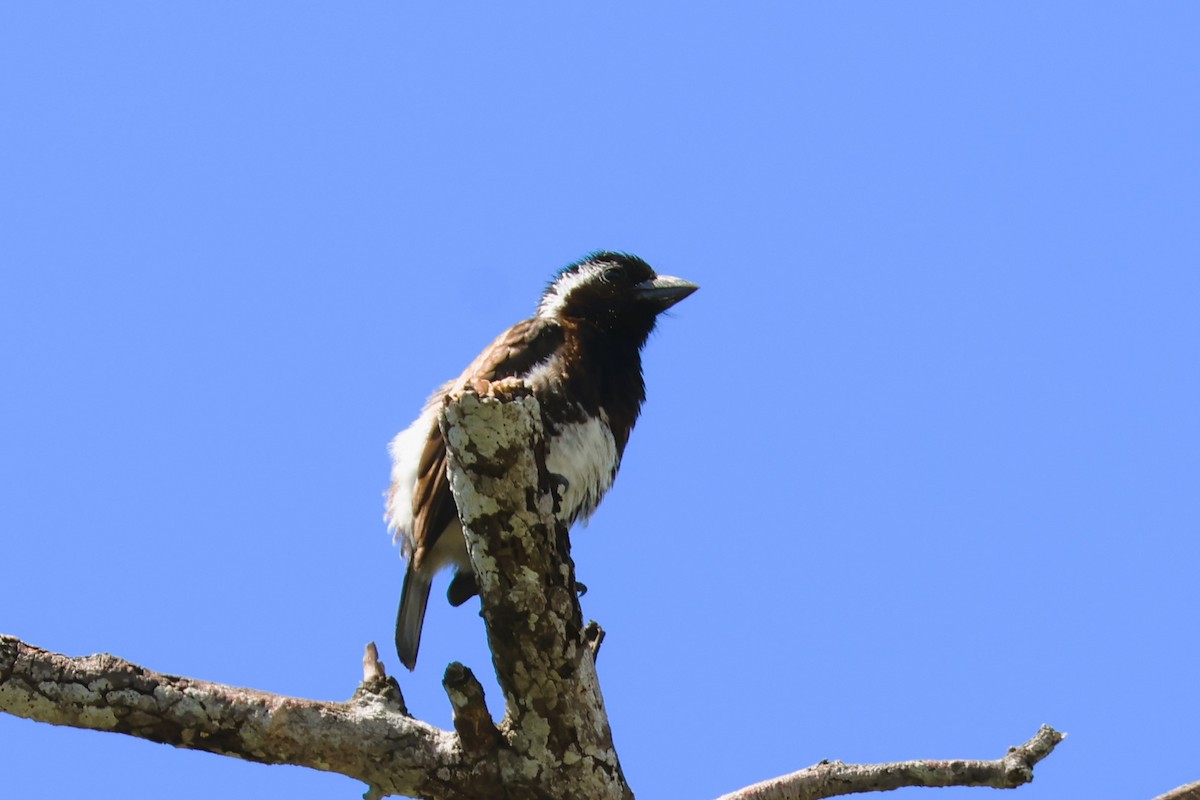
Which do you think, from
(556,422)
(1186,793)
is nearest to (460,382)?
(556,422)

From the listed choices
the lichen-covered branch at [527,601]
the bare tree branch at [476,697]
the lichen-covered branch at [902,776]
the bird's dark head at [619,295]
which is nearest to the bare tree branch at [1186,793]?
the bare tree branch at [476,697]

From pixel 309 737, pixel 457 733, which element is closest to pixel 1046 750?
pixel 457 733

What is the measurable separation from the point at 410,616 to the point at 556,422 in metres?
0.92

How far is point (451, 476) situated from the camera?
3.31 m

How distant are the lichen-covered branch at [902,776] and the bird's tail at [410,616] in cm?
150

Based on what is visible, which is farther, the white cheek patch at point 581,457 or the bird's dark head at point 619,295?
the bird's dark head at point 619,295

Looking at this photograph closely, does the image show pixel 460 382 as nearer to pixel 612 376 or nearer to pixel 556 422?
pixel 556 422

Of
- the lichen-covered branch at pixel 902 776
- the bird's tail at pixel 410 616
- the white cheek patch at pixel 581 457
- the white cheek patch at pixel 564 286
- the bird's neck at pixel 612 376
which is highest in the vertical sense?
the white cheek patch at pixel 564 286

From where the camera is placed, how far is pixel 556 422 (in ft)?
16.7

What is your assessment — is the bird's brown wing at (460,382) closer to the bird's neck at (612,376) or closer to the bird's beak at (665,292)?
the bird's neck at (612,376)

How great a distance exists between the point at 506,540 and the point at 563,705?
51cm

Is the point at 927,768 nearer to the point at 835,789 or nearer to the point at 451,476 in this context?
the point at 835,789

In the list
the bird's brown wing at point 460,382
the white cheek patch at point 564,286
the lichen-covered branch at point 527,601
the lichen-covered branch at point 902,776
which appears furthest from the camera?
the white cheek patch at point 564,286

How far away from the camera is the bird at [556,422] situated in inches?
196
